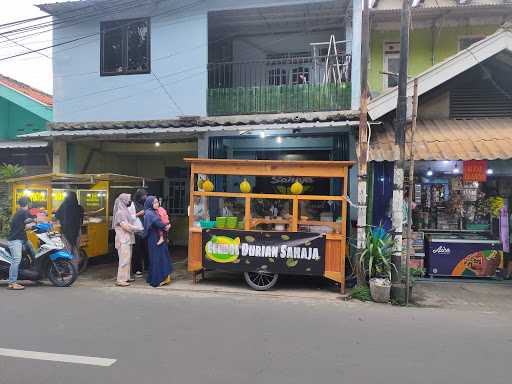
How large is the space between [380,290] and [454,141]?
3.38 metres

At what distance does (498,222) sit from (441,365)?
5.49 m

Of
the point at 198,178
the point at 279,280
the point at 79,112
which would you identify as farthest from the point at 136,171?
the point at 279,280

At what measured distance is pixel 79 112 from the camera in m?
10.6

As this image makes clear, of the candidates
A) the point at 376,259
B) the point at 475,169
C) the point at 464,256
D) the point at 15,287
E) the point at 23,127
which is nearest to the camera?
the point at 376,259

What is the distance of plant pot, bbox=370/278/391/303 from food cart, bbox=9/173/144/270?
6161mm

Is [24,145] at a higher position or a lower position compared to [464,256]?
higher

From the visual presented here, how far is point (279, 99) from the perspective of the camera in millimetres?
9781

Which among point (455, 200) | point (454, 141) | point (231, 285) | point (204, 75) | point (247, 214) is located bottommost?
point (231, 285)

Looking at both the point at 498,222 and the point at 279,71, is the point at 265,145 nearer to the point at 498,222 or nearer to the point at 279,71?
the point at 279,71

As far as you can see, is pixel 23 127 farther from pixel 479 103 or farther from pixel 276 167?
pixel 479 103

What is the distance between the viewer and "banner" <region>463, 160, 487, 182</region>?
789 centimetres

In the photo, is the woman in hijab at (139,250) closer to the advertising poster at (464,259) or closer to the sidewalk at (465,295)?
the sidewalk at (465,295)

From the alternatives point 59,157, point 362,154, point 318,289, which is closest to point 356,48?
point 362,154

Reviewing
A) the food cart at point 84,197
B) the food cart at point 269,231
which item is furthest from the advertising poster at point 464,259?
the food cart at point 84,197
